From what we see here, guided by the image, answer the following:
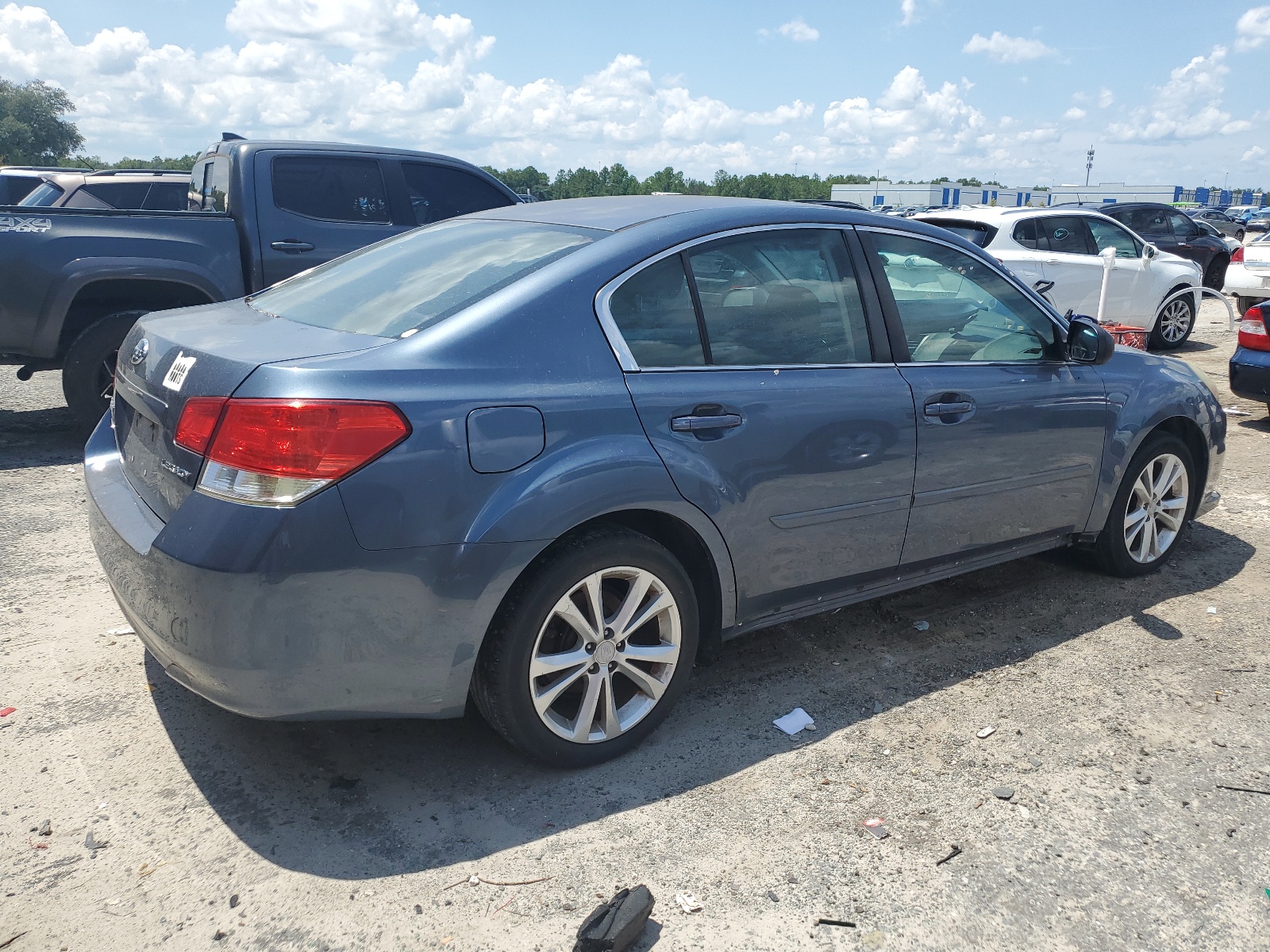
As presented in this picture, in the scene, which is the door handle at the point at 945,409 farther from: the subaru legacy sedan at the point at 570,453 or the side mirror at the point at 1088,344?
the side mirror at the point at 1088,344

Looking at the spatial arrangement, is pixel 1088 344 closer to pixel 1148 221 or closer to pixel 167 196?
pixel 167 196

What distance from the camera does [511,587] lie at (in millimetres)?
2861

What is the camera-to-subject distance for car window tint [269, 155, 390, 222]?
737 centimetres

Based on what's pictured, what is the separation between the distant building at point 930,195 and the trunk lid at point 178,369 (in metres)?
73.4

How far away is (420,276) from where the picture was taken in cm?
337

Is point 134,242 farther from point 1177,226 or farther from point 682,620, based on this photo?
point 1177,226

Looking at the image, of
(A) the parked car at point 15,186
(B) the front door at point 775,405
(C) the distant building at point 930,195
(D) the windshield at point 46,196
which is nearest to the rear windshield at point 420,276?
(B) the front door at point 775,405

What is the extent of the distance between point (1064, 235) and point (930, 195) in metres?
71.0

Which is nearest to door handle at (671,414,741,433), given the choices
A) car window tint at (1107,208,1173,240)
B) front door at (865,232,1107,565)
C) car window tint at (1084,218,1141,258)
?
front door at (865,232,1107,565)

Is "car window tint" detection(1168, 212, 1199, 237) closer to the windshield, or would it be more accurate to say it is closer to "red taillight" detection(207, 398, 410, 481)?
the windshield

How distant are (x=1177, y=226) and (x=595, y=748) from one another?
704 inches

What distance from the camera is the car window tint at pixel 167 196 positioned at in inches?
472

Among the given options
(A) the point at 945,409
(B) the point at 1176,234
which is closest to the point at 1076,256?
(B) the point at 1176,234

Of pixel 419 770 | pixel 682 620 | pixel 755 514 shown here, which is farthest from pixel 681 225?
pixel 419 770
